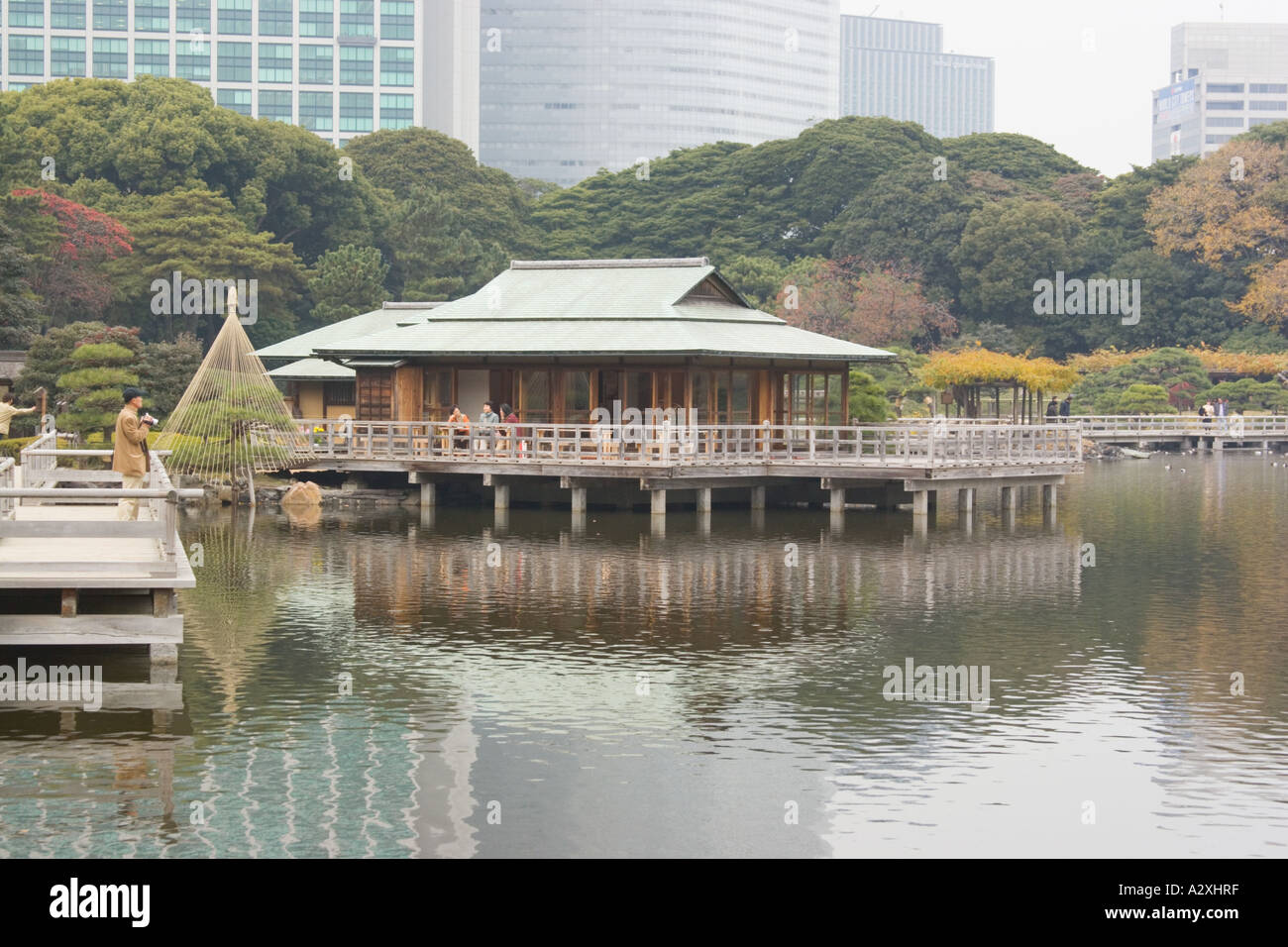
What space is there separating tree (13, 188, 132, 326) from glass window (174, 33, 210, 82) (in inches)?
2878

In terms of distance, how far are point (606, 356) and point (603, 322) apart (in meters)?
2.35

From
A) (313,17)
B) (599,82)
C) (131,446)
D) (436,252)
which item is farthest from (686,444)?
(599,82)

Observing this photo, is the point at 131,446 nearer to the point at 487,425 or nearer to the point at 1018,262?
the point at 487,425

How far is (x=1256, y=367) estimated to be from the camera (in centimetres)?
8094

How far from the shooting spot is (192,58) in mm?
133625

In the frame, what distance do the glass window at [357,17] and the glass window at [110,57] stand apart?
58.1ft


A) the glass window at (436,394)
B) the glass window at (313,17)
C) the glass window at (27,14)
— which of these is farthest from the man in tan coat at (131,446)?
the glass window at (313,17)

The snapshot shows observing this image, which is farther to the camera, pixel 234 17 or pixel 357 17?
pixel 357 17

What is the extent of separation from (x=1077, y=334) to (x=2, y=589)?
2968 inches

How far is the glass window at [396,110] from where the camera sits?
13838cm

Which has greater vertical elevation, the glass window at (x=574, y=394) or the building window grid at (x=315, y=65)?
Result: the building window grid at (x=315, y=65)

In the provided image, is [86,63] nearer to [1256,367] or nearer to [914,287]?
[914,287]

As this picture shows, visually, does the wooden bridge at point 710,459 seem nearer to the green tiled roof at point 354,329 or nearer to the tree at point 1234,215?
the green tiled roof at point 354,329

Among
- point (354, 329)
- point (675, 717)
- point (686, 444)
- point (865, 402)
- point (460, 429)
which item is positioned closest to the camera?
point (675, 717)
